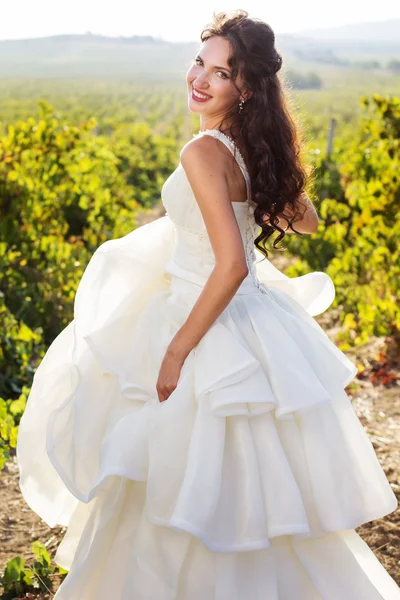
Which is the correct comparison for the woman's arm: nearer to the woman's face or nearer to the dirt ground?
the woman's face

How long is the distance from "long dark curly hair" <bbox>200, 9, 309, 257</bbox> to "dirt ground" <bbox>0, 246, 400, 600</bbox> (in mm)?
1481

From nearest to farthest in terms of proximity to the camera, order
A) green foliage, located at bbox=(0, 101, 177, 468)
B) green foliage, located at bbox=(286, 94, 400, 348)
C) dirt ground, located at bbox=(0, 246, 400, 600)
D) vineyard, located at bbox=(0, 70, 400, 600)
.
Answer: dirt ground, located at bbox=(0, 246, 400, 600), vineyard, located at bbox=(0, 70, 400, 600), green foliage, located at bbox=(0, 101, 177, 468), green foliage, located at bbox=(286, 94, 400, 348)

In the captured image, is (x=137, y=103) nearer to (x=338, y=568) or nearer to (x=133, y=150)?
(x=133, y=150)

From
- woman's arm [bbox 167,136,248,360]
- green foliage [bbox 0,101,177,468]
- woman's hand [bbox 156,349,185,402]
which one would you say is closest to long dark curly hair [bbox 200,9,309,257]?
woman's arm [bbox 167,136,248,360]

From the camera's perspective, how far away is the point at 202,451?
181cm

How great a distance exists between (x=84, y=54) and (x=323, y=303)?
7670 inches

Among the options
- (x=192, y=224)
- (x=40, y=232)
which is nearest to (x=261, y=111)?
(x=192, y=224)

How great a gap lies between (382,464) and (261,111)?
201cm

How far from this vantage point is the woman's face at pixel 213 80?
1980mm

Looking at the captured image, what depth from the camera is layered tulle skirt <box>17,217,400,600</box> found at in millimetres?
1835

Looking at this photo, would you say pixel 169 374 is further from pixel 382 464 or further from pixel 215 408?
pixel 382 464

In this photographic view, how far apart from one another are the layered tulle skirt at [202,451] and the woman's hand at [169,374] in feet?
0.08

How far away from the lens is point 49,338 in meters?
5.04

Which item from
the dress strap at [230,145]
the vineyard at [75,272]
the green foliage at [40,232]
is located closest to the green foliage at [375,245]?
the vineyard at [75,272]
